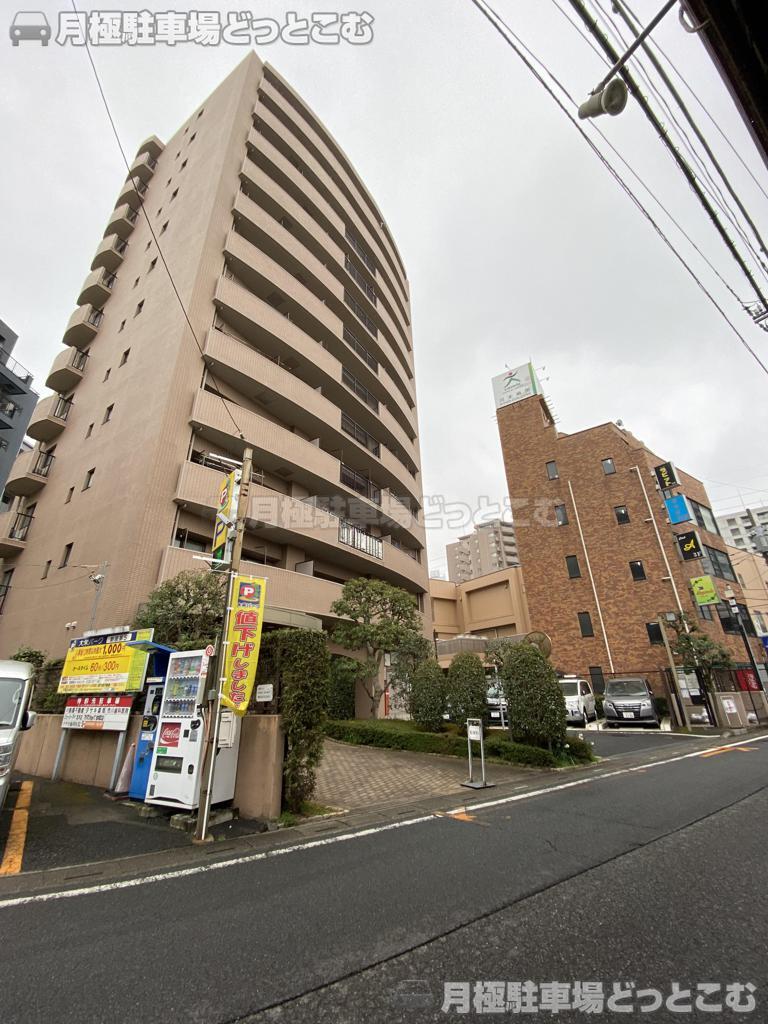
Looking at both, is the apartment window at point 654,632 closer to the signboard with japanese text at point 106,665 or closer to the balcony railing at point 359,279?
the signboard with japanese text at point 106,665

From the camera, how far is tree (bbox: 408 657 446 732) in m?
11.6

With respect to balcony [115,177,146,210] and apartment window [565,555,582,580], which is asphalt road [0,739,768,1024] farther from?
balcony [115,177,146,210]

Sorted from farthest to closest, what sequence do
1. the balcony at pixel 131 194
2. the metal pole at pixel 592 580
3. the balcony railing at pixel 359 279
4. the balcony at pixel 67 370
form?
the balcony railing at pixel 359 279 < the balcony at pixel 131 194 < the metal pole at pixel 592 580 < the balcony at pixel 67 370

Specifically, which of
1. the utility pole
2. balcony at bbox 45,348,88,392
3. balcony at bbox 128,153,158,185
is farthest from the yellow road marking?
balcony at bbox 128,153,158,185

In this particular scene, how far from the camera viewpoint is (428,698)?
1178 centimetres

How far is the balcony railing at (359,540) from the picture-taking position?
59.7 feet

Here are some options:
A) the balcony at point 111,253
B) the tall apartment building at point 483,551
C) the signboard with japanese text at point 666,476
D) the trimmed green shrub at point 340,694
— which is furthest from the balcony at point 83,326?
the tall apartment building at point 483,551

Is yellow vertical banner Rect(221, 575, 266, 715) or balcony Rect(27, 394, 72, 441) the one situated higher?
balcony Rect(27, 394, 72, 441)

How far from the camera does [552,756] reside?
909 cm

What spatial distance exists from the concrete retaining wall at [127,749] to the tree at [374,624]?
24.5 feet

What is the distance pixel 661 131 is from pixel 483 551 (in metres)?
88.3

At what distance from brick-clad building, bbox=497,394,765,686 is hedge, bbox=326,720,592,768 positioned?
15.8 m

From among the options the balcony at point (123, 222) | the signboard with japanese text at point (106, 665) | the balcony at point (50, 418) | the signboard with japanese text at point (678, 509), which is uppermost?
the balcony at point (123, 222)

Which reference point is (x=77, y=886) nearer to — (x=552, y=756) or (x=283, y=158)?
(x=552, y=756)
